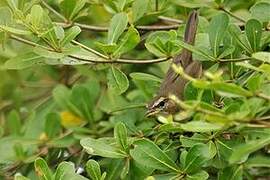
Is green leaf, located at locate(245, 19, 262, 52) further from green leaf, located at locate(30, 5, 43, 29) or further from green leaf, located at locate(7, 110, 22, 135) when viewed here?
green leaf, located at locate(7, 110, 22, 135)

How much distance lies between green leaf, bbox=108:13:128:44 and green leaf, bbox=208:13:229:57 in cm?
18

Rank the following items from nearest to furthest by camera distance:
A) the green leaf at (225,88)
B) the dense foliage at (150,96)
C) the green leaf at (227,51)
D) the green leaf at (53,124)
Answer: the green leaf at (225,88)
the dense foliage at (150,96)
the green leaf at (227,51)
the green leaf at (53,124)

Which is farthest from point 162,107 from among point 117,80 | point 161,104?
point 117,80

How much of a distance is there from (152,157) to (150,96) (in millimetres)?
471

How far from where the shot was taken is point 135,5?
1.40m

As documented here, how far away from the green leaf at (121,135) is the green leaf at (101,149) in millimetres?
13

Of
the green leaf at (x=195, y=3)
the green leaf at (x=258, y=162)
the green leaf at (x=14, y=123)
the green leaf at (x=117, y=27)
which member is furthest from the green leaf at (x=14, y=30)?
the green leaf at (x=14, y=123)

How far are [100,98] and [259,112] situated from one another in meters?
0.99

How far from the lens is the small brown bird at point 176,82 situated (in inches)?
49.3

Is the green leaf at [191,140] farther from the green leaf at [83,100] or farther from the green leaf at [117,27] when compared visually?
the green leaf at [83,100]

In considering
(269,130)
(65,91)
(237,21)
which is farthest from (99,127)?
(269,130)

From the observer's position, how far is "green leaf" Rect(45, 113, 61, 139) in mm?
1720

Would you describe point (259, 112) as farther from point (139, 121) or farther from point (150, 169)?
point (139, 121)

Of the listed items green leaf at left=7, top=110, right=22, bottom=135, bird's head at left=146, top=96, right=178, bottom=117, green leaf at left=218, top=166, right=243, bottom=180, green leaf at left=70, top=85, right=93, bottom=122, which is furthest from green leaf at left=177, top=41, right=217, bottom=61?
green leaf at left=7, top=110, right=22, bottom=135
